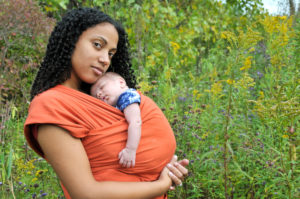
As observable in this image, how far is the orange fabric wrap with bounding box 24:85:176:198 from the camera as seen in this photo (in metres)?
1.32

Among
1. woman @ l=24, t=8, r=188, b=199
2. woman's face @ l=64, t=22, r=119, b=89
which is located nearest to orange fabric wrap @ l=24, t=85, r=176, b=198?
woman @ l=24, t=8, r=188, b=199

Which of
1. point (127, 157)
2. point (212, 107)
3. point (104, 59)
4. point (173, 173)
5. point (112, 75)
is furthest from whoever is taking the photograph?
point (212, 107)

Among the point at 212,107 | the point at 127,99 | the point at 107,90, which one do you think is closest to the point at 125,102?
the point at 127,99

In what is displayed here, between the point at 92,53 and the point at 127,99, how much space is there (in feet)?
0.97

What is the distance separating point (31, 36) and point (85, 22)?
3.35 m

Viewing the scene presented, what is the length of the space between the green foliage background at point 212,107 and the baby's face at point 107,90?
0.52 metres

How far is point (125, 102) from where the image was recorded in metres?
1.57

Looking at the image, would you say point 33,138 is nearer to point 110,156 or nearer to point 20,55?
point 110,156

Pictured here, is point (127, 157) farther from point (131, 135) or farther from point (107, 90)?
point (107, 90)

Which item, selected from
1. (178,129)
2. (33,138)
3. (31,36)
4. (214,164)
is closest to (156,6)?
(31,36)

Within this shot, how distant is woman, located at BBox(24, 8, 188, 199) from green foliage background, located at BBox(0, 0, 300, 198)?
0.38 m

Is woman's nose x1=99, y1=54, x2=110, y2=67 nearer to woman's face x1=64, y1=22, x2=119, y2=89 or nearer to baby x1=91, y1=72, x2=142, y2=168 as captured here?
woman's face x1=64, y1=22, x2=119, y2=89

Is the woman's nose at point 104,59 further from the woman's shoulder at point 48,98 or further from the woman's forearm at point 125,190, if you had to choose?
the woman's forearm at point 125,190

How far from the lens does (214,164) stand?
209cm
